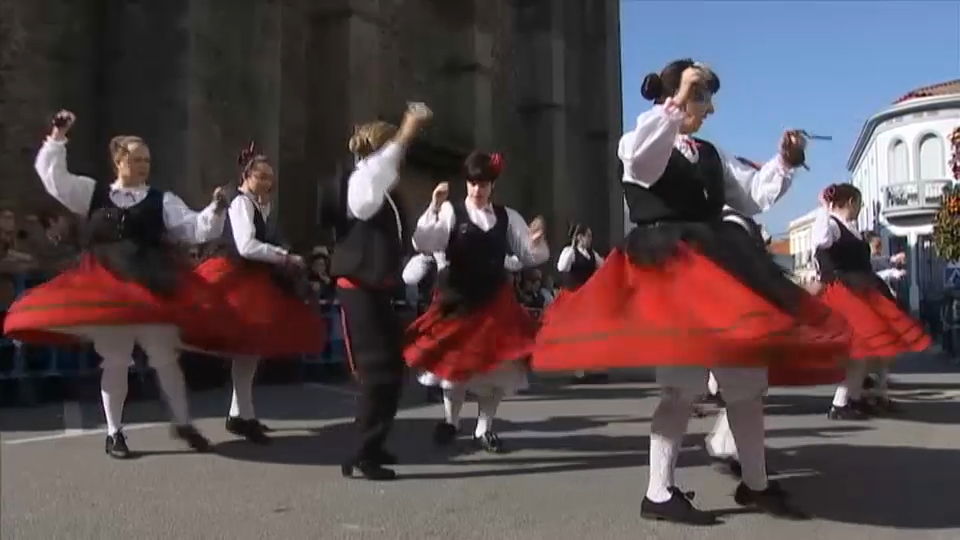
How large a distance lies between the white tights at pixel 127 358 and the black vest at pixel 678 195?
2753mm

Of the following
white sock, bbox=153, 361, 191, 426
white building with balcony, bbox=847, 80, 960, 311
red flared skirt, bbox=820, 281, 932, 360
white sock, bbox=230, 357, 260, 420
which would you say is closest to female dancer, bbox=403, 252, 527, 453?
white sock, bbox=230, 357, 260, 420

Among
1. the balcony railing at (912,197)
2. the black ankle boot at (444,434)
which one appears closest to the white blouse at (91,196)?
the black ankle boot at (444,434)

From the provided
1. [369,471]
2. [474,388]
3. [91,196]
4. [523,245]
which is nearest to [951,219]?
[523,245]

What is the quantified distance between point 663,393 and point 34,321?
10.7 feet

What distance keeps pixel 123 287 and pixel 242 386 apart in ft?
4.92

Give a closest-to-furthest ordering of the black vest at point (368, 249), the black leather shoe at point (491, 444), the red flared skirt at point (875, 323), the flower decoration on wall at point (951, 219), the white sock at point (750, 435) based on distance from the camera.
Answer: the white sock at point (750, 435)
the black vest at point (368, 249)
the black leather shoe at point (491, 444)
the red flared skirt at point (875, 323)
the flower decoration on wall at point (951, 219)

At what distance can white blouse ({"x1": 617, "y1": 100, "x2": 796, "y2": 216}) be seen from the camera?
4352mm

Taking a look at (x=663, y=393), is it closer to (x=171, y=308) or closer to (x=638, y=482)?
(x=638, y=482)

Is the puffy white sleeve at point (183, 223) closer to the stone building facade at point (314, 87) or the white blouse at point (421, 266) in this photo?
the white blouse at point (421, 266)

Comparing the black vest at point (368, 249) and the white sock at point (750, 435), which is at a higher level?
the black vest at point (368, 249)

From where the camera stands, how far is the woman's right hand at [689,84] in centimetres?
450

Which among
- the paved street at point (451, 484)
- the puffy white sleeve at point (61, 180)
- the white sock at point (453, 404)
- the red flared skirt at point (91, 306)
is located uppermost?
the puffy white sleeve at point (61, 180)

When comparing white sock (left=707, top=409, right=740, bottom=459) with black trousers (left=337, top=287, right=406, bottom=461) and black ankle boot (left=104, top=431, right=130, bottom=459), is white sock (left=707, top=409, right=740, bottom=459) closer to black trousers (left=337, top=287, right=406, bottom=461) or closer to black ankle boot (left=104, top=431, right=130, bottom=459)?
black trousers (left=337, top=287, right=406, bottom=461)

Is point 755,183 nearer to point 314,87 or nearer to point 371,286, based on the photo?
point 371,286
